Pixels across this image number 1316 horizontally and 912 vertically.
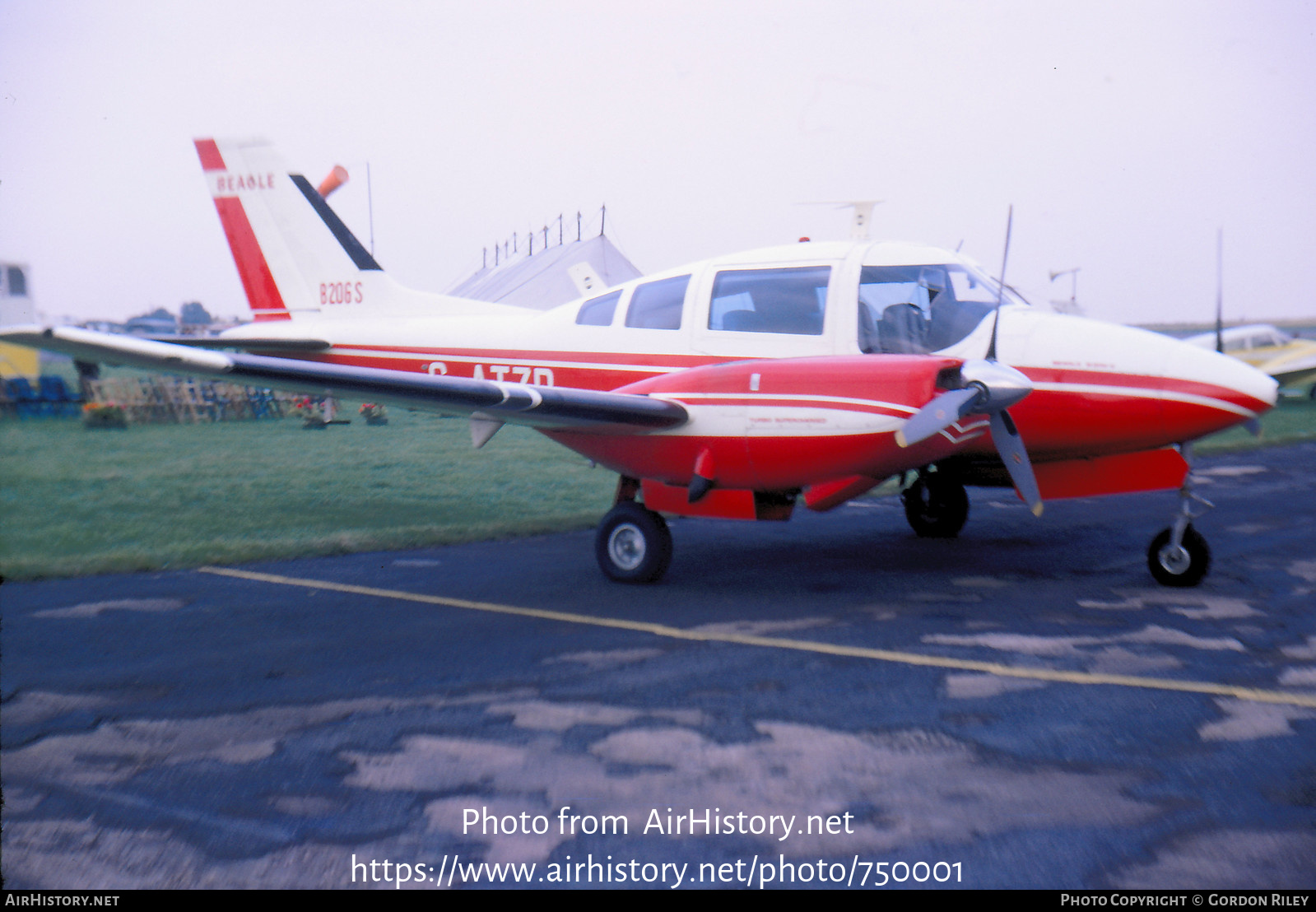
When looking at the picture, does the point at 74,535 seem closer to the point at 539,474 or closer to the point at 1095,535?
the point at 539,474

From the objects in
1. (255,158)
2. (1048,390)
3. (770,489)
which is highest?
(255,158)

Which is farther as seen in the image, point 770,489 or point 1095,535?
point 1095,535

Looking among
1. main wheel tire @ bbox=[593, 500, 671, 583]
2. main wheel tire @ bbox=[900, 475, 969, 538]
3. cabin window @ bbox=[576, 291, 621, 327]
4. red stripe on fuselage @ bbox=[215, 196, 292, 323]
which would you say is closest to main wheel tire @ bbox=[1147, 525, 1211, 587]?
main wheel tire @ bbox=[900, 475, 969, 538]

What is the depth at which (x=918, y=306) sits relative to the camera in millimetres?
6766

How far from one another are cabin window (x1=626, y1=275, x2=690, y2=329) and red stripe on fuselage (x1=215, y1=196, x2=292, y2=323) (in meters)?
4.40

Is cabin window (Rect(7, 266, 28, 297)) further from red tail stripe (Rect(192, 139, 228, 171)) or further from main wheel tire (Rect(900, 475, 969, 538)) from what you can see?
main wheel tire (Rect(900, 475, 969, 538))

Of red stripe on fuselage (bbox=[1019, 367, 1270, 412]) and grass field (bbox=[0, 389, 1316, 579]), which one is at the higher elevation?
red stripe on fuselage (bbox=[1019, 367, 1270, 412])

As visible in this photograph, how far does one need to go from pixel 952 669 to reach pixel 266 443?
11670 mm

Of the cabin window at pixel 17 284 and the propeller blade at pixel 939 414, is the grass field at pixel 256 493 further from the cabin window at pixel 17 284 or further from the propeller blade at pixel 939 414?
the propeller blade at pixel 939 414

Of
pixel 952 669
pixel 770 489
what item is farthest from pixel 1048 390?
pixel 952 669

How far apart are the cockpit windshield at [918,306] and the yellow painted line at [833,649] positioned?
8.45ft

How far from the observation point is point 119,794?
10.4 ft

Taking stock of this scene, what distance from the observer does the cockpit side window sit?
21.8 ft

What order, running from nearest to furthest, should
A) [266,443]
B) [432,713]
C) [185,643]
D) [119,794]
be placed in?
[119,794], [432,713], [185,643], [266,443]
